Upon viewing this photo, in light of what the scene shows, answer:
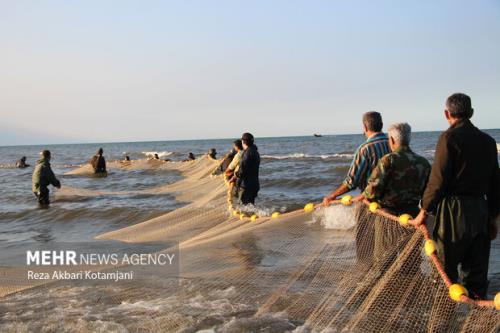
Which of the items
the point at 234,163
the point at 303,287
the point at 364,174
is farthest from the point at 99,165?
the point at 364,174

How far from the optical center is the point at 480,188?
2951 millimetres

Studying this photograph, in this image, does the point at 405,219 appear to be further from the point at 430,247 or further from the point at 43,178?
the point at 43,178

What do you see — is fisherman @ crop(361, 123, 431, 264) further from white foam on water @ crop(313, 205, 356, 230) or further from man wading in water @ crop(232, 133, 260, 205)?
man wading in water @ crop(232, 133, 260, 205)

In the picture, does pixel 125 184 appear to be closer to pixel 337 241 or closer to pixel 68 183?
pixel 68 183

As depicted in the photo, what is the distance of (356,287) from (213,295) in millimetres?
1359

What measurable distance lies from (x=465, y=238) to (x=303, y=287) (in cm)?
141

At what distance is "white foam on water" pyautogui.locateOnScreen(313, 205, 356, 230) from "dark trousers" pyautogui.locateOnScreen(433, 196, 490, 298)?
1179mm

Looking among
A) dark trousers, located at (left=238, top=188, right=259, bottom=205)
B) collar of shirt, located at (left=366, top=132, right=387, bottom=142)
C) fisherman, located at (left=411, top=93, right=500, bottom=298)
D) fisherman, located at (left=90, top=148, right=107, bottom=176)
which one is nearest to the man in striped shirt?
collar of shirt, located at (left=366, top=132, right=387, bottom=142)

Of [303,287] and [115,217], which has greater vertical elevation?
[303,287]

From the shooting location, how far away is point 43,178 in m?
11.2

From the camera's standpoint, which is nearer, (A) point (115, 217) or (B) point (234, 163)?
(B) point (234, 163)

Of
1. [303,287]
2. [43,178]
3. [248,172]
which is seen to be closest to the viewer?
[303,287]

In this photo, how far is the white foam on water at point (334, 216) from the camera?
4.24m

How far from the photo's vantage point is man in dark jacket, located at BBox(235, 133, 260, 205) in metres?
7.38
